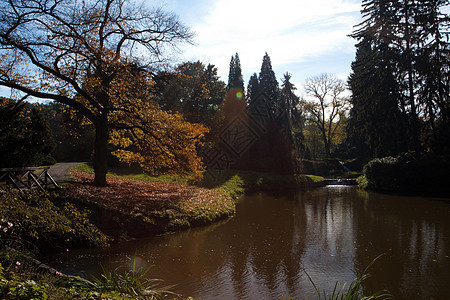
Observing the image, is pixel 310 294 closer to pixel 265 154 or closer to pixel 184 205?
pixel 184 205

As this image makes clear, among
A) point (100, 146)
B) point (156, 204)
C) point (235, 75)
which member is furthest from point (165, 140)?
point (235, 75)

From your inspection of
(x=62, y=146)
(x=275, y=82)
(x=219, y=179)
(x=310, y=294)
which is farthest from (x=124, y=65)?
(x=275, y=82)

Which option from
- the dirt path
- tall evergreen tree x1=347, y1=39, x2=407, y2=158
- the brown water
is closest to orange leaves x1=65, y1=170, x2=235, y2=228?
the brown water

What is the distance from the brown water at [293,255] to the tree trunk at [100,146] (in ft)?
17.5

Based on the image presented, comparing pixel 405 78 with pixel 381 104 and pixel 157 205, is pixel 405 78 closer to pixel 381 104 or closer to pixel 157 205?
pixel 381 104

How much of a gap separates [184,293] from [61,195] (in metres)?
6.98

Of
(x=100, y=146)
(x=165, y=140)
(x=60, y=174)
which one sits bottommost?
(x=60, y=174)

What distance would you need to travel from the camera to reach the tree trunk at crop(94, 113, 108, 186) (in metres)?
13.8

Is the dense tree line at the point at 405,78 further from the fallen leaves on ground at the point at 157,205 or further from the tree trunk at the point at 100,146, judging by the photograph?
the tree trunk at the point at 100,146

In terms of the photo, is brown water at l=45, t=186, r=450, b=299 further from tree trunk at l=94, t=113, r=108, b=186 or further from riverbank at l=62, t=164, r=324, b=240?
tree trunk at l=94, t=113, r=108, b=186

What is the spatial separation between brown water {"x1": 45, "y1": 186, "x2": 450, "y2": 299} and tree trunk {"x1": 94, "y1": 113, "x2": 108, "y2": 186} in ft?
17.5

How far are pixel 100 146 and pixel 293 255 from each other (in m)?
9.96

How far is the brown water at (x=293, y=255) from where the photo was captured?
→ 22.4ft

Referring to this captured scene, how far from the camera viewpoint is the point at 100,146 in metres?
14.0
